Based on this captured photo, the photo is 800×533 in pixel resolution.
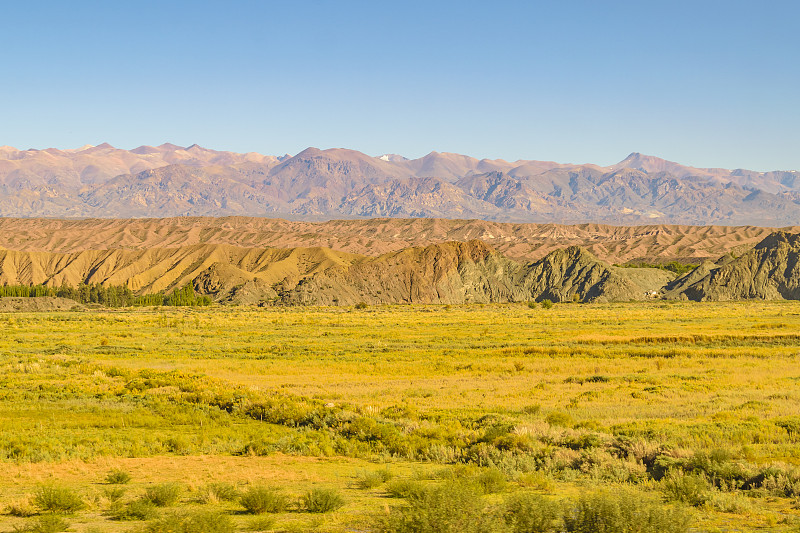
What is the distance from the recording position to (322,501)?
1507 cm

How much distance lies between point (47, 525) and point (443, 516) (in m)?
7.29

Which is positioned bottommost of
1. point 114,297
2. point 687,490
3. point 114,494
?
point 114,297

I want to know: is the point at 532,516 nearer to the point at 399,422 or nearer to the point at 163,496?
the point at 163,496

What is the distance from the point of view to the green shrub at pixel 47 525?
13.1 metres

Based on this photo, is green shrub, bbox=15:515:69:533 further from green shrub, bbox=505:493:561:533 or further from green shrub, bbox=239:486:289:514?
green shrub, bbox=505:493:561:533

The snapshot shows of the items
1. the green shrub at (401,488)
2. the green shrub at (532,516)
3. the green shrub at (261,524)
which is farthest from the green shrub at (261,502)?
the green shrub at (532,516)

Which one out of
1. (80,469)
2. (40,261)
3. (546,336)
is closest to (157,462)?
(80,469)

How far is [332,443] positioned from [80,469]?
7.35 m

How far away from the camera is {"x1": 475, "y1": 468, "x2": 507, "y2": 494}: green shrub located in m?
16.6

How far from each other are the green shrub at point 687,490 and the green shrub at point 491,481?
11.8ft

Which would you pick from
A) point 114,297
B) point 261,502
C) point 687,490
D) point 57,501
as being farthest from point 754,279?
point 57,501

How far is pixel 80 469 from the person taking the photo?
19688 mm

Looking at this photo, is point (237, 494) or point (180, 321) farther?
point (180, 321)

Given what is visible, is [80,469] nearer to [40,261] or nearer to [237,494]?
[237,494]
